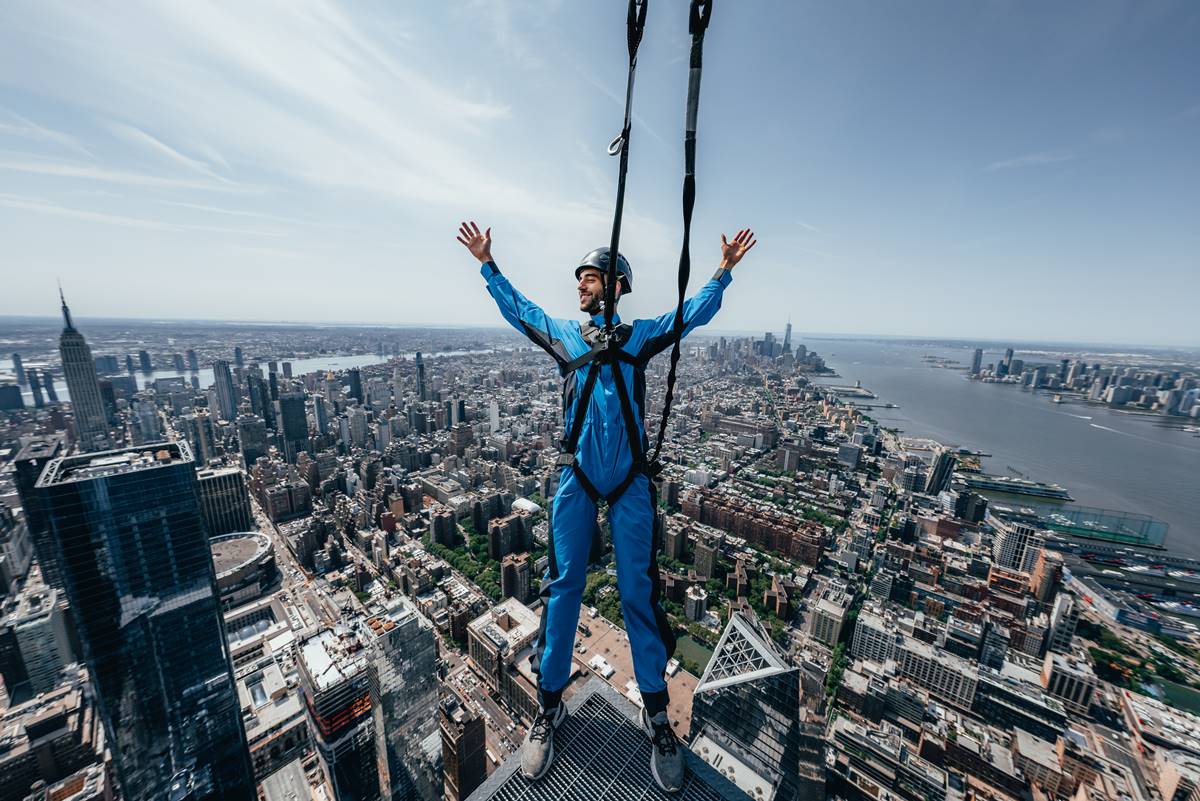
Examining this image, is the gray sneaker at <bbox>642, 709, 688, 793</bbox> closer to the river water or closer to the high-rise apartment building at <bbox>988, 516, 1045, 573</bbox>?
the high-rise apartment building at <bbox>988, 516, 1045, 573</bbox>

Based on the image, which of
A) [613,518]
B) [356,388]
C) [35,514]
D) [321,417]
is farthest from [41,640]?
[356,388]

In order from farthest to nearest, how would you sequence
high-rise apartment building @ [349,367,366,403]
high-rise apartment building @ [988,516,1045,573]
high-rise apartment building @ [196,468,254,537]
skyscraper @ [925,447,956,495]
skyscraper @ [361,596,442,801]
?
high-rise apartment building @ [349,367,366,403] < skyscraper @ [925,447,956,495] < high-rise apartment building @ [196,468,254,537] < high-rise apartment building @ [988,516,1045,573] < skyscraper @ [361,596,442,801]

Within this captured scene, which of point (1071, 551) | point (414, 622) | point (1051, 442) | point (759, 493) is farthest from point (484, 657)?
point (1051, 442)

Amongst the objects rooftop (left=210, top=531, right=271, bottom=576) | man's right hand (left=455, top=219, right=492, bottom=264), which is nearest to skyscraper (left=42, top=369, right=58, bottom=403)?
rooftop (left=210, top=531, right=271, bottom=576)

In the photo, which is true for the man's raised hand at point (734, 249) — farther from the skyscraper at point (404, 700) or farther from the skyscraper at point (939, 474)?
the skyscraper at point (939, 474)

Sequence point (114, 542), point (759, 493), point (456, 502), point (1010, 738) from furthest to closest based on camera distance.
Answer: point (759, 493), point (456, 502), point (1010, 738), point (114, 542)

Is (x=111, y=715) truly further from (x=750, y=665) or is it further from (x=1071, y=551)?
(x=1071, y=551)

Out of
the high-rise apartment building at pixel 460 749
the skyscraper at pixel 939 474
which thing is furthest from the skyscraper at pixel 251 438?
the skyscraper at pixel 939 474

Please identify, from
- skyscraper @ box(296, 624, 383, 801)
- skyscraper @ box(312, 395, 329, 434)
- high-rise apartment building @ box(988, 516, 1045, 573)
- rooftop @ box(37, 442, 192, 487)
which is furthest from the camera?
skyscraper @ box(312, 395, 329, 434)
